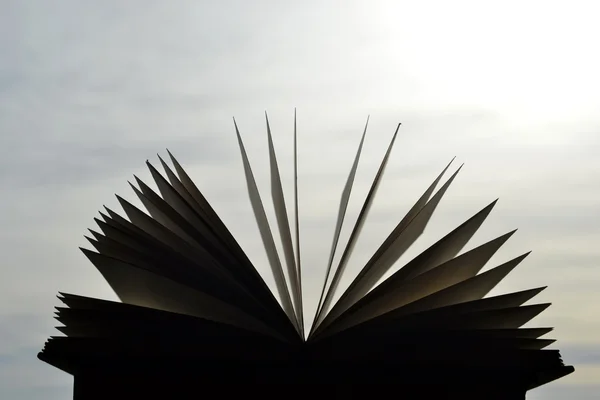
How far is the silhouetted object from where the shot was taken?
9102 mm

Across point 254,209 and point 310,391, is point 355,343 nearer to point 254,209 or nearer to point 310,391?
point 310,391

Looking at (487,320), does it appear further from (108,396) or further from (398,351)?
(108,396)

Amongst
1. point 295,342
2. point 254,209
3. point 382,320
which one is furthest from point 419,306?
point 254,209

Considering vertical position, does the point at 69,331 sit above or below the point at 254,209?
below

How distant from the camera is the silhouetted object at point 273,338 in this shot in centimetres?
910

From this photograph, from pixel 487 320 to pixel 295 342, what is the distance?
1928 mm

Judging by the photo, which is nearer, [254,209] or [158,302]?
[158,302]

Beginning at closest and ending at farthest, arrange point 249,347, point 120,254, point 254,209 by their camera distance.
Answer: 1. point 249,347
2. point 120,254
3. point 254,209

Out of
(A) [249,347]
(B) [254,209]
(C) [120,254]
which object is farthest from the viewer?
(B) [254,209]

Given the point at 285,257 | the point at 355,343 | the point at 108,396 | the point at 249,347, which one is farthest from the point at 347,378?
the point at 108,396

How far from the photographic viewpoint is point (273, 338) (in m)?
9.10

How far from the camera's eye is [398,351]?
9.11m

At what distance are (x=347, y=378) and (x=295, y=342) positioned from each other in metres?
0.62

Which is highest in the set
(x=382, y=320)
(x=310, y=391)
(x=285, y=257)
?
(x=285, y=257)
